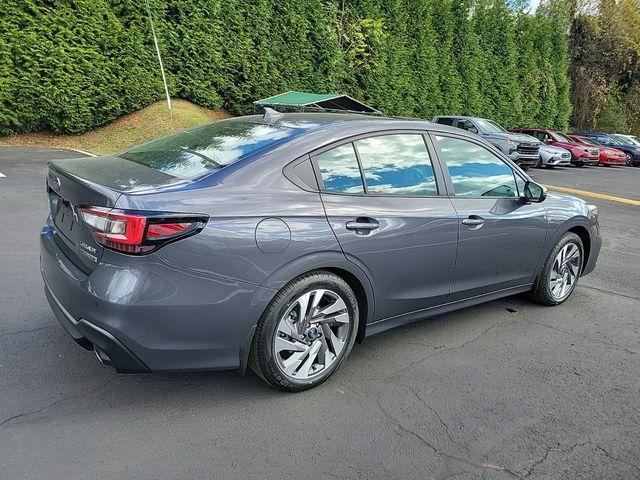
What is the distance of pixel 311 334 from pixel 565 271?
278 cm

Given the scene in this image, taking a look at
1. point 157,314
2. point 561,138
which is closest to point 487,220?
point 157,314

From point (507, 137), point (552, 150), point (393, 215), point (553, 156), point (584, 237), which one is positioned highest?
point (393, 215)

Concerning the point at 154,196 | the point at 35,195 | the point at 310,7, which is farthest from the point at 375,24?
the point at 154,196

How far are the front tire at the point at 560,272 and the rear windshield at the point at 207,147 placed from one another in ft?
8.39

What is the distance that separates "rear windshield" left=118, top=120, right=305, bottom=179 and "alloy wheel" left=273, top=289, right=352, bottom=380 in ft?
2.99

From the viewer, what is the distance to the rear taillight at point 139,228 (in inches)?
95.7

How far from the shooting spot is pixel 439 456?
99.0 inches

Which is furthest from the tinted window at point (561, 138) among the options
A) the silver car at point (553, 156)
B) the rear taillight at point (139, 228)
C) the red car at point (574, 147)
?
the rear taillight at point (139, 228)

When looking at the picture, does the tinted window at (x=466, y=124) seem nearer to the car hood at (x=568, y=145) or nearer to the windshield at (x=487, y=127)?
the windshield at (x=487, y=127)

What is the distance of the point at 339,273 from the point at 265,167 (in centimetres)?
76

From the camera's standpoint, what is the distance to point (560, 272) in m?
4.53

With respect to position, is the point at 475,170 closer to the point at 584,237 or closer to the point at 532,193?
the point at 532,193

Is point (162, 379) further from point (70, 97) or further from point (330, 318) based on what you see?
point (70, 97)

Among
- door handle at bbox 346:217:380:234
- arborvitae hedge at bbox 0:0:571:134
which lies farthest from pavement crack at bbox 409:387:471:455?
arborvitae hedge at bbox 0:0:571:134
